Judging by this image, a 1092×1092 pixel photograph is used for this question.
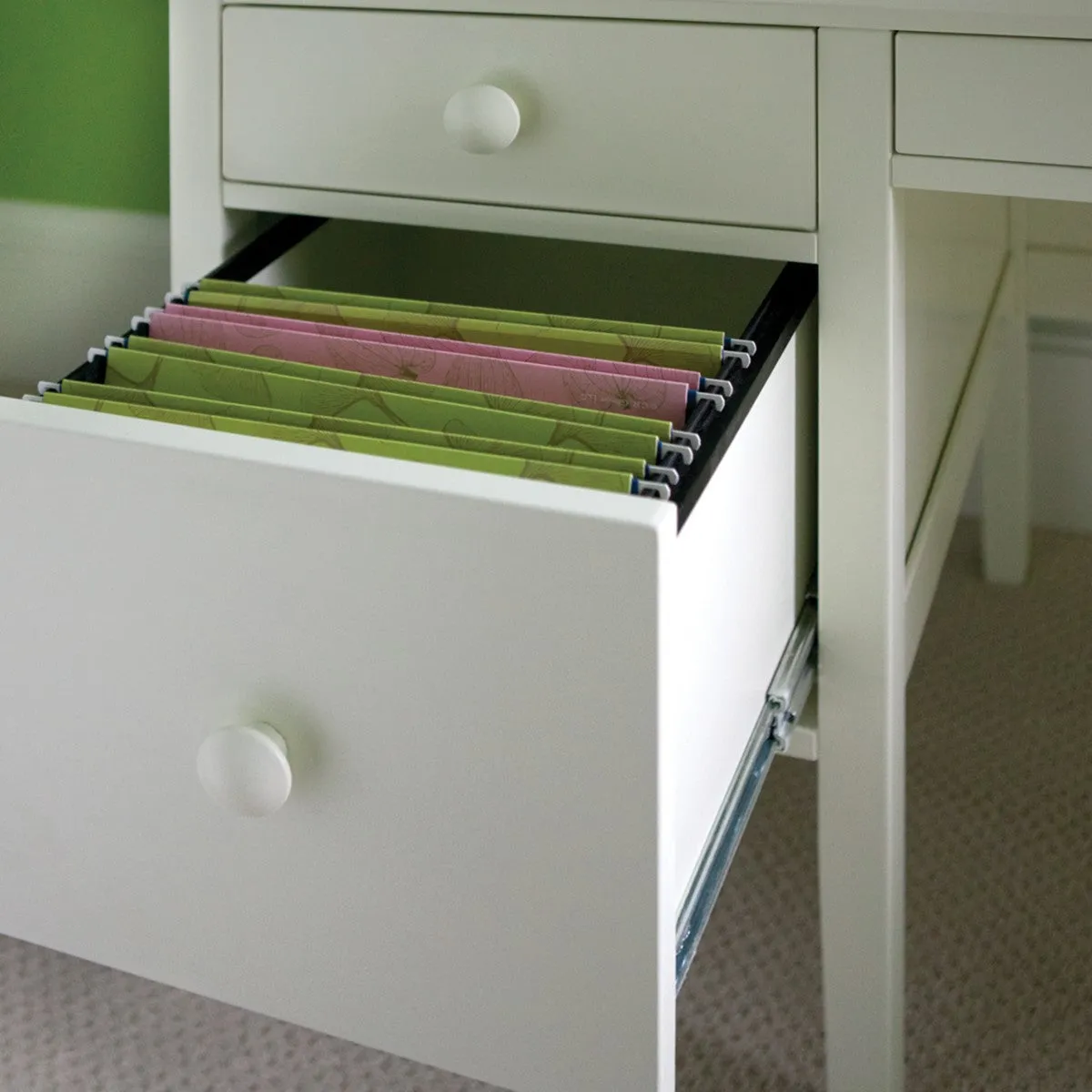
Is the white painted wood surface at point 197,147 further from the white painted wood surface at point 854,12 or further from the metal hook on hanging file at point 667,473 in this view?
the metal hook on hanging file at point 667,473

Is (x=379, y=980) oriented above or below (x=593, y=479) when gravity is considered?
below

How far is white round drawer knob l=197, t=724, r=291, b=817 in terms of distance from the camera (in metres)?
0.53

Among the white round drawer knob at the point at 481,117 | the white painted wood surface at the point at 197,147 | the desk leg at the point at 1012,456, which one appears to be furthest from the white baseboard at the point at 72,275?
the desk leg at the point at 1012,456

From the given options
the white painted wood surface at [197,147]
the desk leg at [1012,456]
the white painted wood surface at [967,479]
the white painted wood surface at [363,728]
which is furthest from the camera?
the desk leg at [1012,456]

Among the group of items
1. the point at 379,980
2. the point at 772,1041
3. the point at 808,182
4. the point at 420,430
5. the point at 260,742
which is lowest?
the point at 772,1041

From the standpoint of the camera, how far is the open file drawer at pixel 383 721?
49 cm

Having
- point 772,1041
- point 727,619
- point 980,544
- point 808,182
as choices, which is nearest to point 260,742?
point 727,619

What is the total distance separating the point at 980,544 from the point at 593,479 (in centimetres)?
99

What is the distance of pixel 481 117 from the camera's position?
0.68m

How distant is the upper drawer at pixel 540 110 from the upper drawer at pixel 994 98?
0.05 m

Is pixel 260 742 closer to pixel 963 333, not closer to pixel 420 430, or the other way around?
pixel 420 430

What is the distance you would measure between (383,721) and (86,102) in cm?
60

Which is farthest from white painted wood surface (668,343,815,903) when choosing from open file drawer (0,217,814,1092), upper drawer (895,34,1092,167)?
upper drawer (895,34,1092,167)

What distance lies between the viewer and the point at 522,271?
1.01 m
